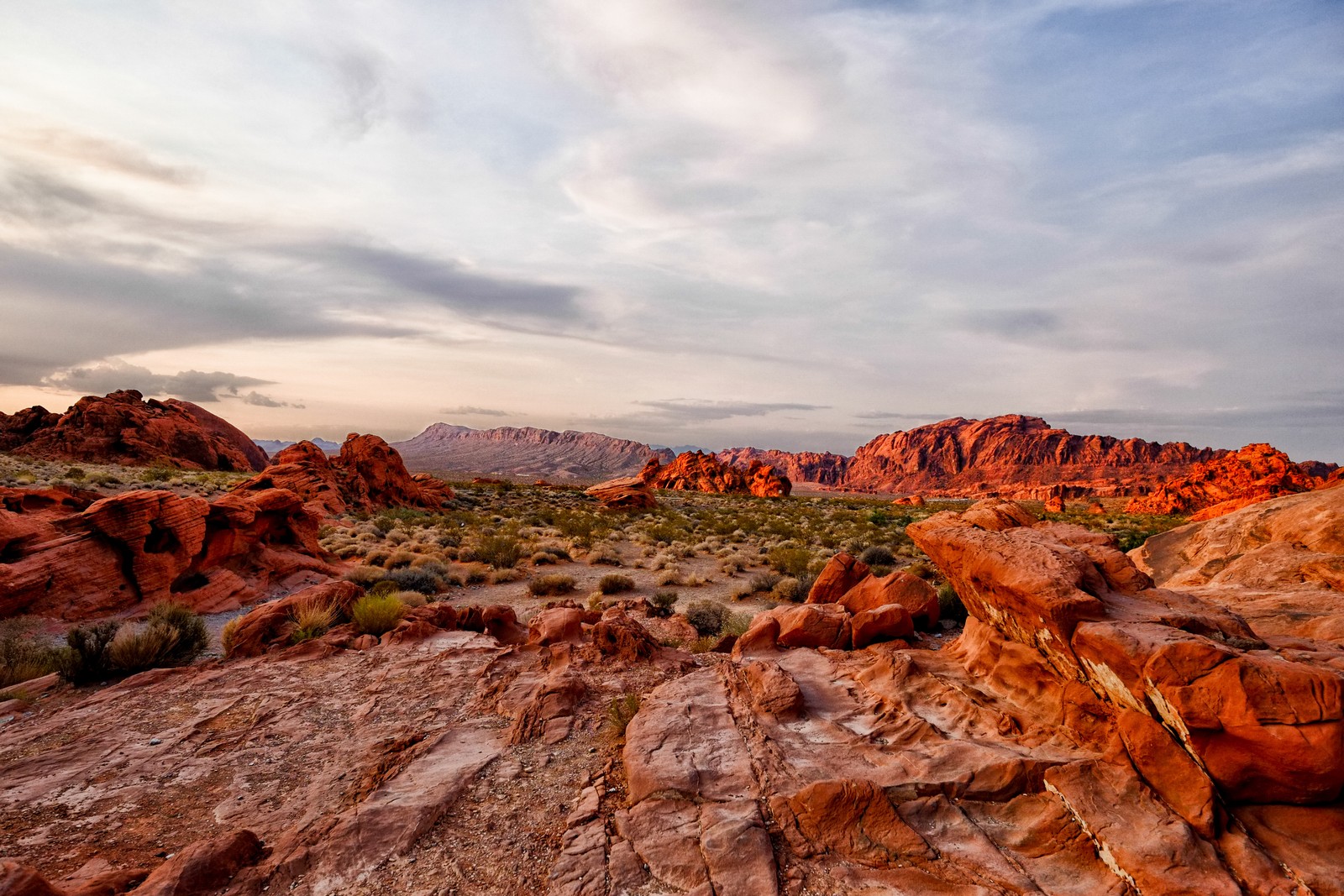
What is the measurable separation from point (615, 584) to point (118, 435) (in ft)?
188

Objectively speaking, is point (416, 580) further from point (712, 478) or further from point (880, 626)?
point (712, 478)

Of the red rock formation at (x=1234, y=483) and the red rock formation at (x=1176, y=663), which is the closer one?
the red rock formation at (x=1176, y=663)

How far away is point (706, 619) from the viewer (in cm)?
1216

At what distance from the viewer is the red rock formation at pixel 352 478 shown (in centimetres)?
2745

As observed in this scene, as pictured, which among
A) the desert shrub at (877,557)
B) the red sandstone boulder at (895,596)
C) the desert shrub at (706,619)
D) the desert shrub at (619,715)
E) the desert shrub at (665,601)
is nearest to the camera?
the desert shrub at (619,715)

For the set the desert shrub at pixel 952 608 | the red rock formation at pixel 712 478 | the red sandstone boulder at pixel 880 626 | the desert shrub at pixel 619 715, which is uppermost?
the red sandstone boulder at pixel 880 626

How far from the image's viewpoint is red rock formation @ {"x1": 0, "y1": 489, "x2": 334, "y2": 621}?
11.2 metres

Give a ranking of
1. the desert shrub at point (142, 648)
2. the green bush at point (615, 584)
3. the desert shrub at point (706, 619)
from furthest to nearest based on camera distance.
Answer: the green bush at point (615, 584) → the desert shrub at point (706, 619) → the desert shrub at point (142, 648)

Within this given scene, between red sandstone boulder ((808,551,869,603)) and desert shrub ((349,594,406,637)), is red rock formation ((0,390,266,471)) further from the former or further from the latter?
red sandstone boulder ((808,551,869,603))

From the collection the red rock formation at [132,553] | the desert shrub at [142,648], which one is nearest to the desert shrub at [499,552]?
the red rock formation at [132,553]

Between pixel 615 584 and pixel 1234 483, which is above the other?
pixel 1234 483

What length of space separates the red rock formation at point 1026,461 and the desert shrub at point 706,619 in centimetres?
13596

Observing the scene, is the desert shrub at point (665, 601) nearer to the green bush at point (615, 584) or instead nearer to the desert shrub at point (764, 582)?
the green bush at point (615, 584)

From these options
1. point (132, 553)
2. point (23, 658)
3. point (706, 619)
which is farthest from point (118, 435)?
point (706, 619)
